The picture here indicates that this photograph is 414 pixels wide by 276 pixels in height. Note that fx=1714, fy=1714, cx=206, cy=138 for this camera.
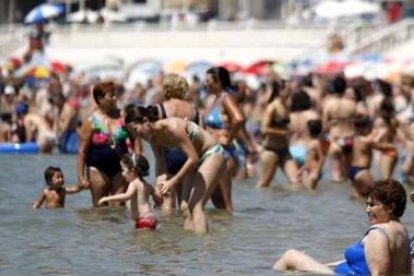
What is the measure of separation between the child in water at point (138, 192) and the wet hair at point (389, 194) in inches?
135

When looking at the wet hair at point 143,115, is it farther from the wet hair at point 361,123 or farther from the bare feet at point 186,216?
the wet hair at point 361,123

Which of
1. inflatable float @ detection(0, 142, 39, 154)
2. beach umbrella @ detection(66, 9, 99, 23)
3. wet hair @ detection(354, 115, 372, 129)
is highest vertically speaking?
beach umbrella @ detection(66, 9, 99, 23)

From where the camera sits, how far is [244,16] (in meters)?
66.4

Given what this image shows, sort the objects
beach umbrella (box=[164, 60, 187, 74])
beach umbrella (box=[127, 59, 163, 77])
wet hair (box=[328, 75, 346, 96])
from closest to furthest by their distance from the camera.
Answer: wet hair (box=[328, 75, 346, 96]) < beach umbrella (box=[164, 60, 187, 74]) < beach umbrella (box=[127, 59, 163, 77])

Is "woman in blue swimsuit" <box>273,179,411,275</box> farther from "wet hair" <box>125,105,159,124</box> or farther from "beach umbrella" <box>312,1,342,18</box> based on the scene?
"beach umbrella" <box>312,1,342,18</box>

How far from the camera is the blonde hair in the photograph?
1476 cm

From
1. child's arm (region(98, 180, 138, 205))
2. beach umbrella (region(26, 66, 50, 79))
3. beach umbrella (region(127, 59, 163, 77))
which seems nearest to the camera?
child's arm (region(98, 180, 138, 205))

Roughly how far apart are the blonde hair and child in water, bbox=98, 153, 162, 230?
831mm

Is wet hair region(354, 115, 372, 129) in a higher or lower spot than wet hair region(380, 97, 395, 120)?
lower

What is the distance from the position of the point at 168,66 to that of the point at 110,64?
4.04m

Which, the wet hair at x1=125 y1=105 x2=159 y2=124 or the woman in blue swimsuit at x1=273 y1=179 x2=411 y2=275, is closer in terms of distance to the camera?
the woman in blue swimsuit at x1=273 y1=179 x2=411 y2=275

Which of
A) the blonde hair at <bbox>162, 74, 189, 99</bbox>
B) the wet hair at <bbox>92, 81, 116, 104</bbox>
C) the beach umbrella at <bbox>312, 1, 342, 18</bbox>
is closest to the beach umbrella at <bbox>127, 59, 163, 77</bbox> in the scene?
the beach umbrella at <bbox>312, 1, 342, 18</bbox>

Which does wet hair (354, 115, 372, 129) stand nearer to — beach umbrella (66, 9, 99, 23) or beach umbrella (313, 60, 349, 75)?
beach umbrella (313, 60, 349, 75)

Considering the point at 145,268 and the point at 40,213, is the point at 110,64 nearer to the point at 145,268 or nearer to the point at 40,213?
the point at 40,213
